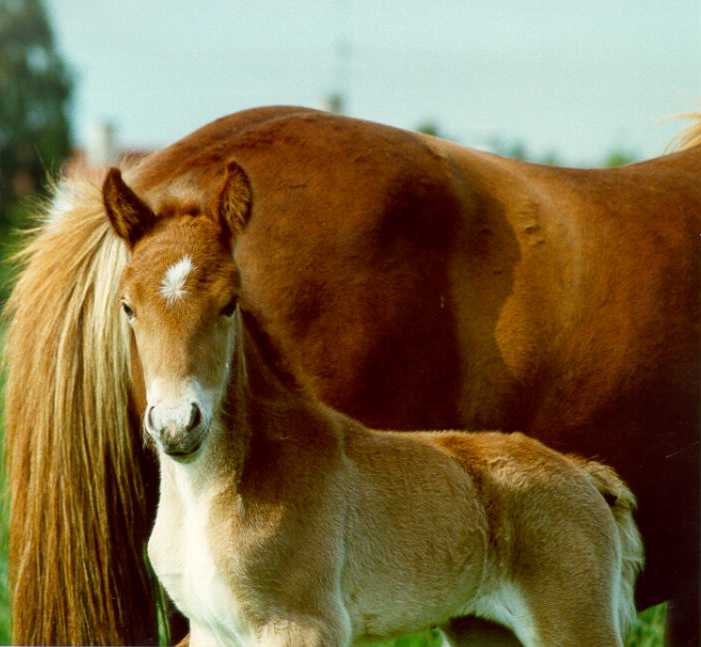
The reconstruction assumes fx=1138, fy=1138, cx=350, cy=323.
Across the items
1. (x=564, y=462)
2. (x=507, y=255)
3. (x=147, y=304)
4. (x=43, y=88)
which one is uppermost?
(x=147, y=304)

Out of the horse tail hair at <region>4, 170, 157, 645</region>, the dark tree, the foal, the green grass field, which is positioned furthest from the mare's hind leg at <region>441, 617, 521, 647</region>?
the dark tree

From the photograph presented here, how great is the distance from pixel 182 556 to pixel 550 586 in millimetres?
836

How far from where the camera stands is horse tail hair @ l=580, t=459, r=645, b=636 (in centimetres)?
277

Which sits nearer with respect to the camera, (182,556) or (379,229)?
(182,556)

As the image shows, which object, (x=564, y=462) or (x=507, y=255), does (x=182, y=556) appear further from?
(x=507, y=255)

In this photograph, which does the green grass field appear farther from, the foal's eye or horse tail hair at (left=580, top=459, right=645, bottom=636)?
the foal's eye

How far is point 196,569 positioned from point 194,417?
1.33ft

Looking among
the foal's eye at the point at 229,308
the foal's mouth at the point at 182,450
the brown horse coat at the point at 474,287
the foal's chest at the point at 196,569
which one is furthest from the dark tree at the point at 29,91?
the foal's mouth at the point at 182,450

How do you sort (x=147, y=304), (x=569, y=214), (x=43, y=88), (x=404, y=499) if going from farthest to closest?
(x=43, y=88), (x=569, y=214), (x=404, y=499), (x=147, y=304)

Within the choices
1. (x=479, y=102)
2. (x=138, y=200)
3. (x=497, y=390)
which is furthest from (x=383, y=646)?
(x=138, y=200)

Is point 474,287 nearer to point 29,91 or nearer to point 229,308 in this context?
point 229,308

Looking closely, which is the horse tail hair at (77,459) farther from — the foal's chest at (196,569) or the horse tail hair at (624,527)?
the horse tail hair at (624,527)

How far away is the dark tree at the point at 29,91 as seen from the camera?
8.95 meters

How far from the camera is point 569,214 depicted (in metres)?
3.16
